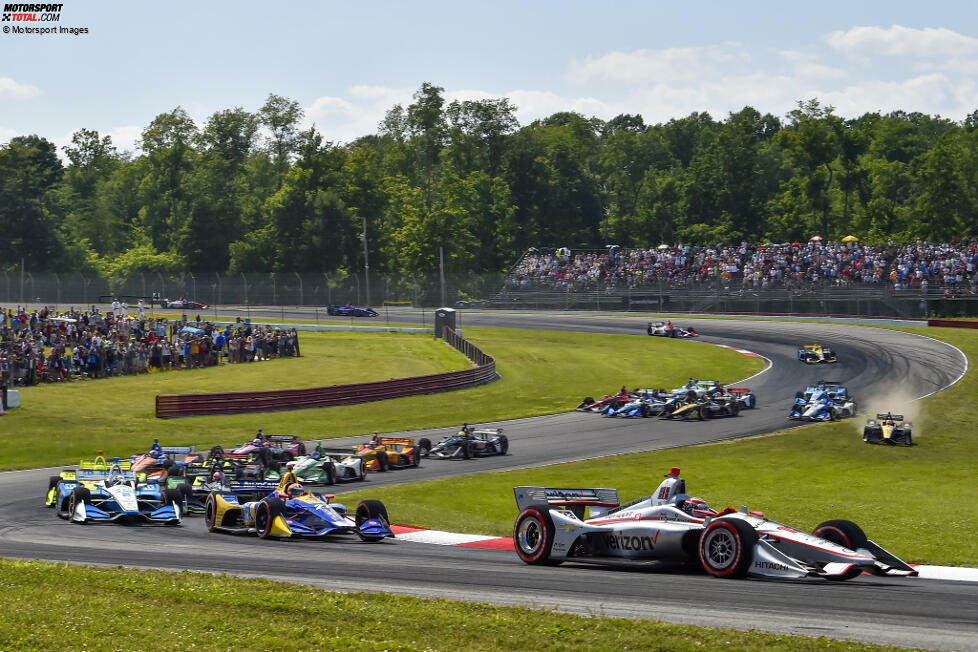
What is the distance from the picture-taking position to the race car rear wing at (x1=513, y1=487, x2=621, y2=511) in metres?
14.9

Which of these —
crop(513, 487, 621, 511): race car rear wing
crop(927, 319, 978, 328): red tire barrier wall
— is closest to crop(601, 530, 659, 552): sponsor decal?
crop(513, 487, 621, 511): race car rear wing

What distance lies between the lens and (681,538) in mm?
12891

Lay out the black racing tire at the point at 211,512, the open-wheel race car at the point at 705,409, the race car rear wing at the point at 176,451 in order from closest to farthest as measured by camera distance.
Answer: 1. the black racing tire at the point at 211,512
2. the race car rear wing at the point at 176,451
3. the open-wheel race car at the point at 705,409

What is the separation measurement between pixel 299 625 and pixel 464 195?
342 feet

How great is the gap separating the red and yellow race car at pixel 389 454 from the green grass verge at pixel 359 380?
23.2 feet

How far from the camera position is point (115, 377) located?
→ 149ft

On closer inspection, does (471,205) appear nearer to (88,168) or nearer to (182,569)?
(88,168)

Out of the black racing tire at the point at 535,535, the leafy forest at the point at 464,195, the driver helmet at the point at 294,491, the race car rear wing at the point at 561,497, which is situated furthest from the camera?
the leafy forest at the point at 464,195

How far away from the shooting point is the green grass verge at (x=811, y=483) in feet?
62.2

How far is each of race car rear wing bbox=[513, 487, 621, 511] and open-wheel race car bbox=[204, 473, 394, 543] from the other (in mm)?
3130

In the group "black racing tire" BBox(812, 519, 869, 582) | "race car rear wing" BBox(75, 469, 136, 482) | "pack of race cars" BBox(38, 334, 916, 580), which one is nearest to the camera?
"pack of race cars" BBox(38, 334, 916, 580)

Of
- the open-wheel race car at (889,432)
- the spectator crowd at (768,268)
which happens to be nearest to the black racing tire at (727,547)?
the open-wheel race car at (889,432)

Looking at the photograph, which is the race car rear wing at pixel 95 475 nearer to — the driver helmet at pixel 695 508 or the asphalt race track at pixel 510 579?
the asphalt race track at pixel 510 579

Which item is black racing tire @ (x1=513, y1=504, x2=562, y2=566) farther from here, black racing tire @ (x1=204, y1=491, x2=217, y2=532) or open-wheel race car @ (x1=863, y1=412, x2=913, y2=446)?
open-wheel race car @ (x1=863, y1=412, x2=913, y2=446)
